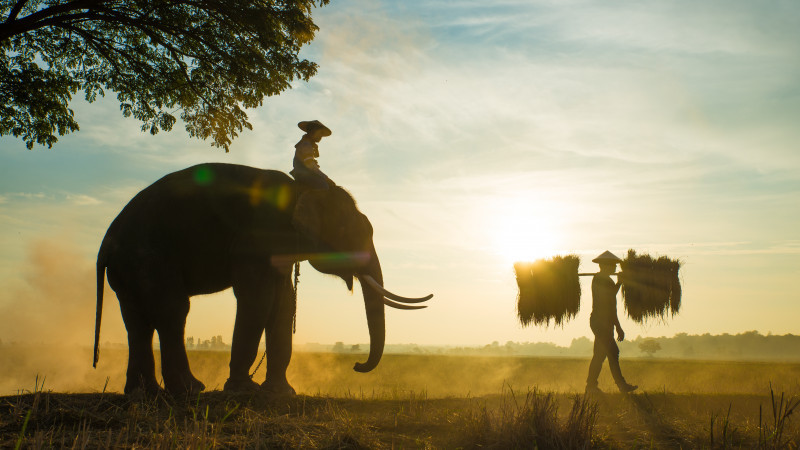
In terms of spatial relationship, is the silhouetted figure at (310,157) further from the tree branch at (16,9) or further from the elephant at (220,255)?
the tree branch at (16,9)

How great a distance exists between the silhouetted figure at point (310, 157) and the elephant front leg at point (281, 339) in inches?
63.2

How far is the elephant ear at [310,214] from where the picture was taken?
8.61 m

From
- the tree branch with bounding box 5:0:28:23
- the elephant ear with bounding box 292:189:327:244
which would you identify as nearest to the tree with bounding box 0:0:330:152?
the tree branch with bounding box 5:0:28:23

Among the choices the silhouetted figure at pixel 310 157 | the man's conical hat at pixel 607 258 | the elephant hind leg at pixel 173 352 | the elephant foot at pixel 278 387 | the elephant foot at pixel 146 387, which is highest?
the silhouetted figure at pixel 310 157

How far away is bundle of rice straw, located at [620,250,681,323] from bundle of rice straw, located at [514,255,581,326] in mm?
1218

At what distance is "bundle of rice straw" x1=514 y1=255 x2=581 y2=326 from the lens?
14.5 m

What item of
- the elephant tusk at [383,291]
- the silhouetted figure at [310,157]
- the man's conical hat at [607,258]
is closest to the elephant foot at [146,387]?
the elephant tusk at [383,291]

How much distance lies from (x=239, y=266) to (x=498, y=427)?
442cm

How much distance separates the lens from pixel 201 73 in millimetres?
14203

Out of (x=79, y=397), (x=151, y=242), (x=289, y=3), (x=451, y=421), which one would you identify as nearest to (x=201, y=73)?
(x=289, y=3)

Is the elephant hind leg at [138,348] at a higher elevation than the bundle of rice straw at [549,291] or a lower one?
lower

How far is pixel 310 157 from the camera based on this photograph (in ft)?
30.4

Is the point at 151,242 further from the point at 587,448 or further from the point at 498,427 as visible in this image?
the point at 587,448

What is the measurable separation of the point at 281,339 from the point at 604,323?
6.50 meters
